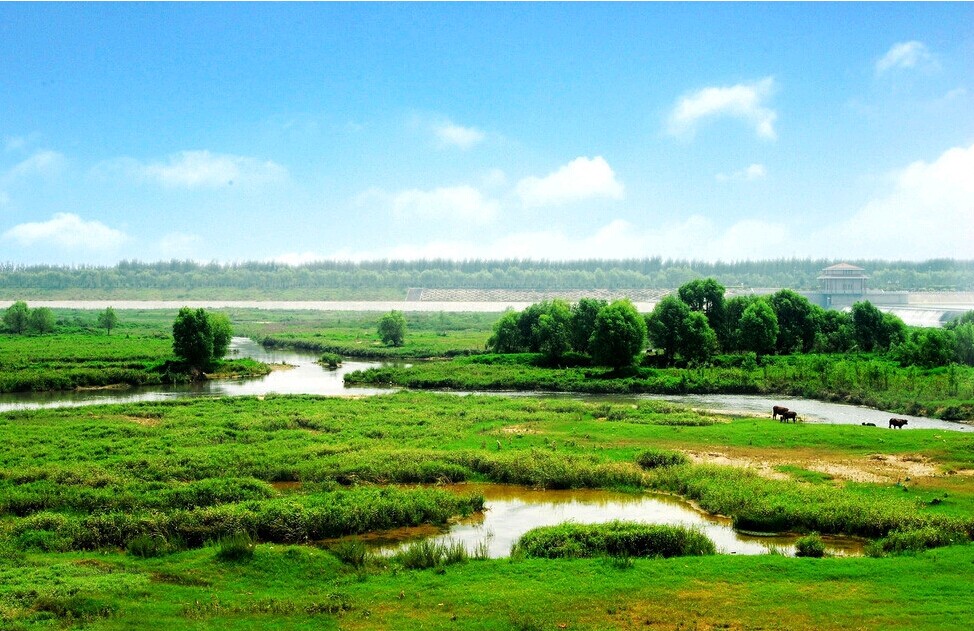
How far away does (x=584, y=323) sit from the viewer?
260 ft

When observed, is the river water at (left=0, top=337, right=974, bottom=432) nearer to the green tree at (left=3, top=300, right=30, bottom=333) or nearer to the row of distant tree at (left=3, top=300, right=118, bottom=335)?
the row of distant tree at (left=3, top=300, right=118, bottom=335)

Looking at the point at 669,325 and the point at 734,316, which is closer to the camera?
the point at 669,325

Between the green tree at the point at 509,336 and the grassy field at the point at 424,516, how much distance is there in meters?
42.7

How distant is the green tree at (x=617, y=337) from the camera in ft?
226

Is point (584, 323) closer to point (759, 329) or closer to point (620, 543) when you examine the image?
point (759, 329)

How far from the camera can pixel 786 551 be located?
936 inches

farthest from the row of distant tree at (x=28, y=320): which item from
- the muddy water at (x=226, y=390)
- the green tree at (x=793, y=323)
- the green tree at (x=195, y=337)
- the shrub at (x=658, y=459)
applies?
the shrub at (x=658, y=459)

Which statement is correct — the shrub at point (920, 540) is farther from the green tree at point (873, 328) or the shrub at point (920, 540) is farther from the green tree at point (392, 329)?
the green tree at point (392, 329)

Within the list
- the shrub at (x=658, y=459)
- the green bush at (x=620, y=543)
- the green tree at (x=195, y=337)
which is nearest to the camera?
the green bush at (x=620, y=543)

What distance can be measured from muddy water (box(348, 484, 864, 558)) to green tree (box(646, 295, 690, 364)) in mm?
46783

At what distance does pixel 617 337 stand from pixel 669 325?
1027cm

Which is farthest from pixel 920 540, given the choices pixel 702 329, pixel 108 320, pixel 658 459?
pixel 108 320

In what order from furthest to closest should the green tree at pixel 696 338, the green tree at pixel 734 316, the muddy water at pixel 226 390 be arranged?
the green tree at pixel 734 316 → the green tree at pixel 696 338 → the muddy water at pixel 226 390

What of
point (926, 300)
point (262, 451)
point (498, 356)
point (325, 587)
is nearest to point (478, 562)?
point (325, 587)
